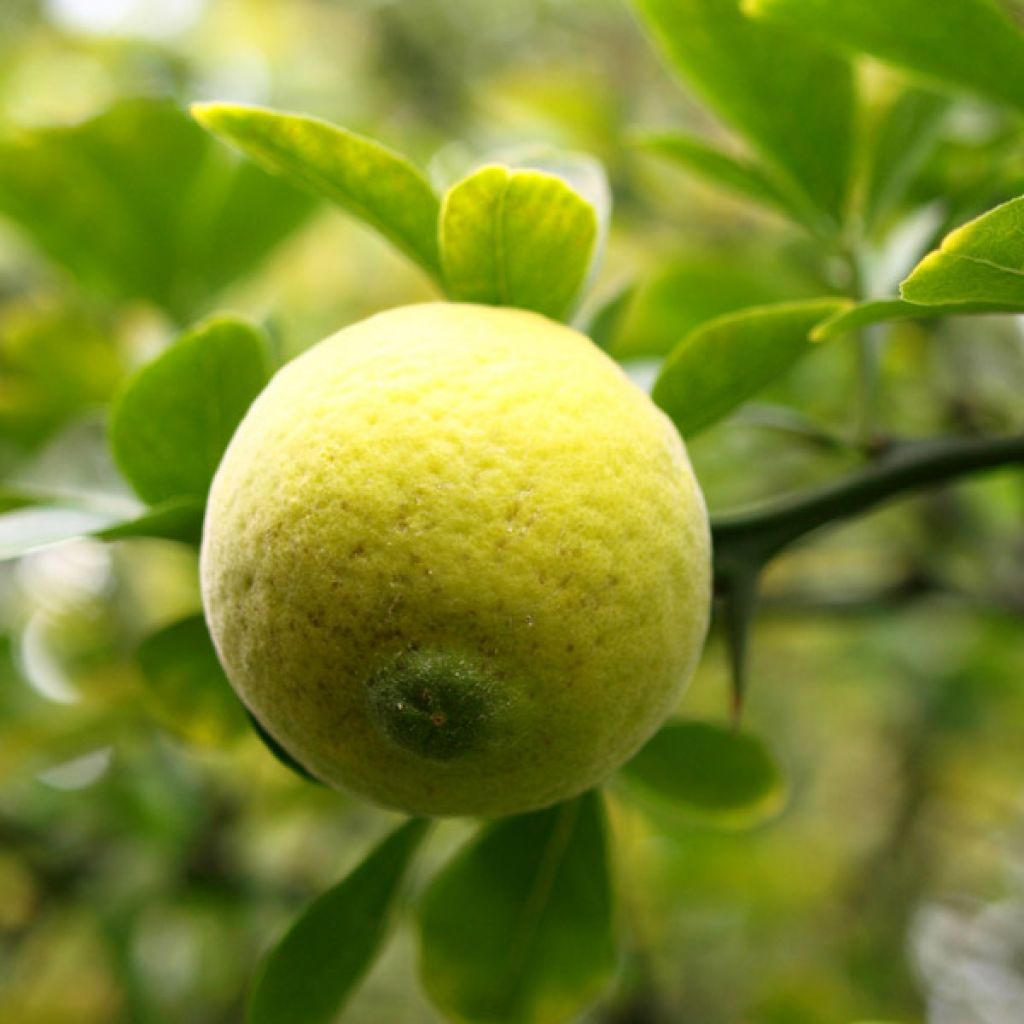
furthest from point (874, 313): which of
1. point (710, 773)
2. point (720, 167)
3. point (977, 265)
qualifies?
point (710, 773)

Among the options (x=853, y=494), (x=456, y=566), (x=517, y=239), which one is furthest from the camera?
(x=853, y=494)

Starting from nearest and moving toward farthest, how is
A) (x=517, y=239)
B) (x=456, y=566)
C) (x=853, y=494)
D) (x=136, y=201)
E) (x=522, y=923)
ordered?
(x=456, y=566) → (x=517, y=239) → (x=853, y=494) → (x=522, y=923) → (x=136, y=201)

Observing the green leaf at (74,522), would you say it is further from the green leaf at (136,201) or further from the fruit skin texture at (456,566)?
the green leaf at (136,201)

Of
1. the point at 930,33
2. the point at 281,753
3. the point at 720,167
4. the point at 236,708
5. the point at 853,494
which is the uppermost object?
the point at 930,33

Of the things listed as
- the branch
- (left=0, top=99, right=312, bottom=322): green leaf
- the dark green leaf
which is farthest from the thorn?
(left=0, top=99, right=312, bottom=322): green leaf

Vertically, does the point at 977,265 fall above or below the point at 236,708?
above

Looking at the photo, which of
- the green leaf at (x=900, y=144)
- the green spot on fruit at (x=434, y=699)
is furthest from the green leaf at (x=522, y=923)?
the green leaf at (x=900, y=144)

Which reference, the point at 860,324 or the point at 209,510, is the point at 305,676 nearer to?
the point at 209,510

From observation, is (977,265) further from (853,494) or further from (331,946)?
(331,946)
